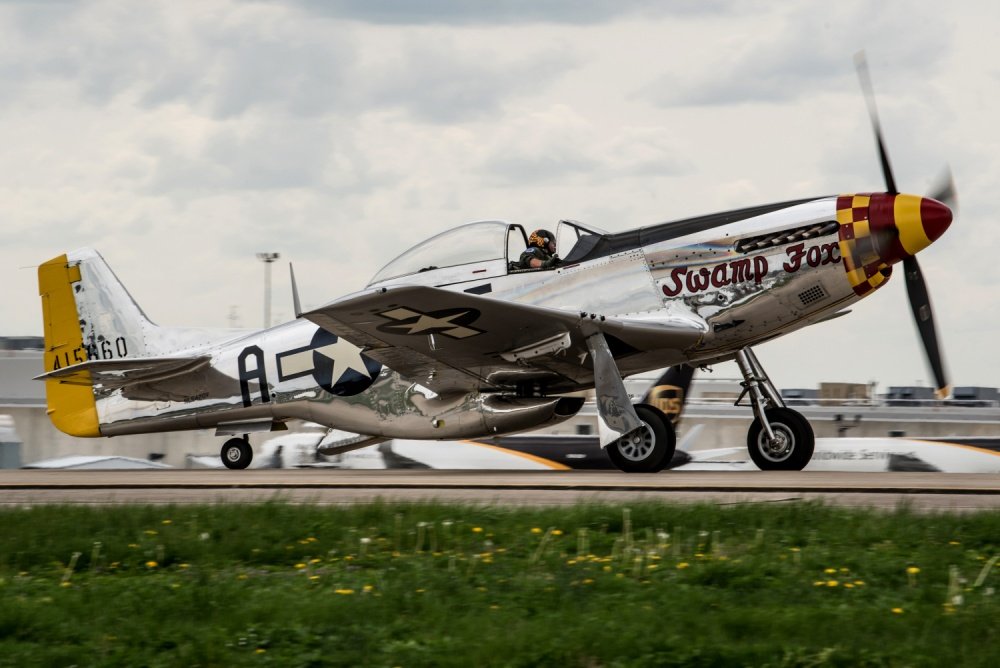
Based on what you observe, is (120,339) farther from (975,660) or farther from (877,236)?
(975,660)

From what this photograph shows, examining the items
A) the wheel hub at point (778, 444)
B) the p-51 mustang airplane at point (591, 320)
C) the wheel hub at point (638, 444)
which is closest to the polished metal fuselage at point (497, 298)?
the p-51 mustang airplane at point (591, 320)

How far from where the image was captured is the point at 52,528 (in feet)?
26.1

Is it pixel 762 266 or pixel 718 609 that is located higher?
pixel 762 266

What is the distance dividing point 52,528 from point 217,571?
1.91 m

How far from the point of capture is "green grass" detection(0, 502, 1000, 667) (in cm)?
492

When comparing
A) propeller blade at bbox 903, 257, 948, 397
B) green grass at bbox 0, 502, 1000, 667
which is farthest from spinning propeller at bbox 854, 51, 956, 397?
green grass at bbox 0, 502, 1000, 667

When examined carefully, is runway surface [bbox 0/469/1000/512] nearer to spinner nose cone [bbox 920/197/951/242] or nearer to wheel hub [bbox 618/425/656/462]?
wheel hub [bbox 618/425/656/462]

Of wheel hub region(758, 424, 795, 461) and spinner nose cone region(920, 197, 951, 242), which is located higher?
spinner nose cone region(920, 197, 951, 242)

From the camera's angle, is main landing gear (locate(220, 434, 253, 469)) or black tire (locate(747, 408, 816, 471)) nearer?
black tire (locate(747, 408, 816, 471))

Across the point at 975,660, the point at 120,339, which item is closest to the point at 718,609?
the point at 975,660

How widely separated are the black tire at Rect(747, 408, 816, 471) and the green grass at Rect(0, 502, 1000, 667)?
19.2 feet

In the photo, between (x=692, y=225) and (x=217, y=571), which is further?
(x=692, y=225)

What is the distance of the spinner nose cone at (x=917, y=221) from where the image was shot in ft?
42.7

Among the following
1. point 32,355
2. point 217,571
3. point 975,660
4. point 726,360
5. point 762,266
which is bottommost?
point 975,660
